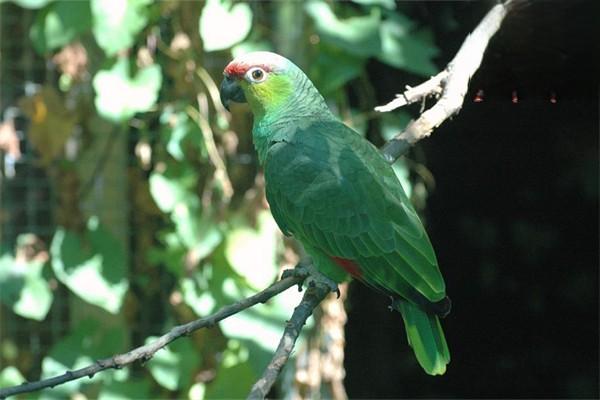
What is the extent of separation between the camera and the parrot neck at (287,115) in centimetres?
174

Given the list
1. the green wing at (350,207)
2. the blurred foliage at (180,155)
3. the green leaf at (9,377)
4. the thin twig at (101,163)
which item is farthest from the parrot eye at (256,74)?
the green leaf at (9,377)

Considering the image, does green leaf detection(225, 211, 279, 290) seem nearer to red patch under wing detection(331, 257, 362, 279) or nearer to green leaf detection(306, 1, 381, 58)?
green leaf detection(306, 1, 381, 58)

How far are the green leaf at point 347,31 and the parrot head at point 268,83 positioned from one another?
453 millimetres

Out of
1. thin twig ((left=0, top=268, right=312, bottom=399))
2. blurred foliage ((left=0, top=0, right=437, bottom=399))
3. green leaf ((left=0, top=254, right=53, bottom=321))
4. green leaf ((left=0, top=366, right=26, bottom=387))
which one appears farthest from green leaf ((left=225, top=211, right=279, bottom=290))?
thin twig ((left=0, top=268, right=312, bottom=399))

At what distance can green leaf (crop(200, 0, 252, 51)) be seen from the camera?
2.14 m

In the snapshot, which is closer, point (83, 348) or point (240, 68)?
point (240, 68)

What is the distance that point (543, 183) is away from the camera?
3096mm

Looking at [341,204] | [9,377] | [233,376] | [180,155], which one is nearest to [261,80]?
[341,204]

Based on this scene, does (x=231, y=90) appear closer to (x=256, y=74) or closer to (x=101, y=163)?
(x=256, y=74)

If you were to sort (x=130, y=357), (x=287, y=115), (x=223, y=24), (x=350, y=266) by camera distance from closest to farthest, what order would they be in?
(x=130, y=357)
(x=350, y=266)
(x=287, y=115)
(x=223, y=24)

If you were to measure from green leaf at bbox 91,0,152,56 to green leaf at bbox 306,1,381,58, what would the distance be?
0.40 meters

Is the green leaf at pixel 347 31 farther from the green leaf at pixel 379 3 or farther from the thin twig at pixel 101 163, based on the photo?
the thin twig at pixel 101 163

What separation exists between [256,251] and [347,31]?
0.53m

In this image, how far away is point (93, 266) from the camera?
2342mm
